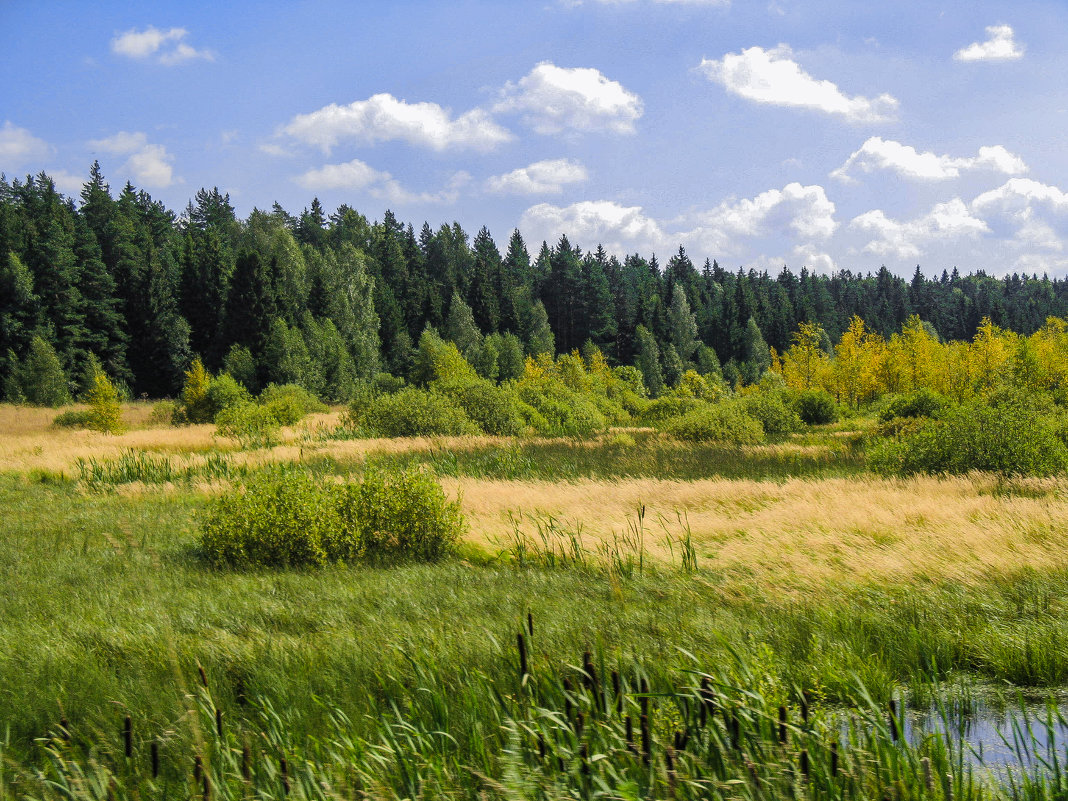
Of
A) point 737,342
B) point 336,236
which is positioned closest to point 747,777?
point 737,342

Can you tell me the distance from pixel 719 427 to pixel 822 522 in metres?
18.0

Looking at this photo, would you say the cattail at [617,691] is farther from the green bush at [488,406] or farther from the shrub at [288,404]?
the shrub at [288,404]

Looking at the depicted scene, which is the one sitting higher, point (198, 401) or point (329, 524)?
point (198, 401)

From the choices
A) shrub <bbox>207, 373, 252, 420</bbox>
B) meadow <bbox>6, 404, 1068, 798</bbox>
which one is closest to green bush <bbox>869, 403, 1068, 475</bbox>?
meadow <bbox>6, 404, 1068, 798</bbox>

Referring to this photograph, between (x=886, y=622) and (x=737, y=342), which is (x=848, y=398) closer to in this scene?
(x=737, y=342)

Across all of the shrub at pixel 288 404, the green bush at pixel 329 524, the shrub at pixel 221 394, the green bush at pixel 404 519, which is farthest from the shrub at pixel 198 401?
the green bush at pixel 404 519

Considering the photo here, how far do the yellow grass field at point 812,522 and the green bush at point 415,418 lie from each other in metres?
12.6

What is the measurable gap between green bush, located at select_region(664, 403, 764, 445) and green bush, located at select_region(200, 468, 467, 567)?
18621 millimetres

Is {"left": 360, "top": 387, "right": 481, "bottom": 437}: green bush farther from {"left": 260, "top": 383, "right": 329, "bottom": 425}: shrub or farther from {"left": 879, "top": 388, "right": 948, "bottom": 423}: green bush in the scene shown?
{"left": 879, "top": 388, "right": 948, "bottom": 423}: green bush

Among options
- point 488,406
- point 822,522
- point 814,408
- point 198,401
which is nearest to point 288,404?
point 198,401

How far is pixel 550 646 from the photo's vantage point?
4840 mm

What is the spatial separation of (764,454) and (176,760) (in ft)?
66.2

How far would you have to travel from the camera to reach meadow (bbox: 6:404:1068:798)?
2732mm

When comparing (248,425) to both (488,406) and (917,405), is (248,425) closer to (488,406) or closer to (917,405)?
(488,406)
